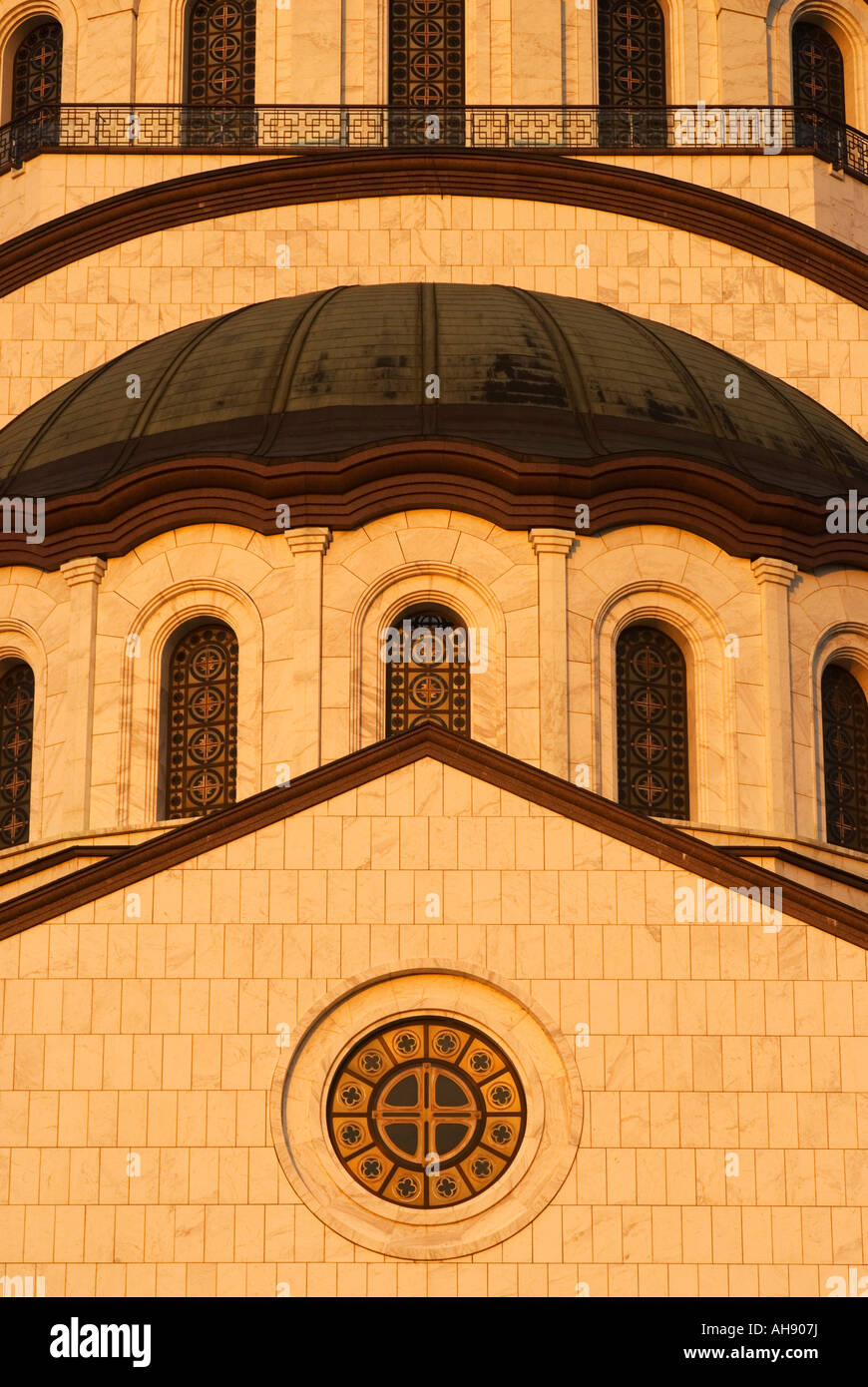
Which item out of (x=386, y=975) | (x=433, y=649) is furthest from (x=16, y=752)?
(x=386, y=975)

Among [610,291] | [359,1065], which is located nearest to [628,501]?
[610,291]

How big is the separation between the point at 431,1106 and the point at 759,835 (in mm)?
7205

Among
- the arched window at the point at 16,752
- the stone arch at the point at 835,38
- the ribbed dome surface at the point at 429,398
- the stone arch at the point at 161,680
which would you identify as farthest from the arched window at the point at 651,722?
the stone arch at the point at 835,38

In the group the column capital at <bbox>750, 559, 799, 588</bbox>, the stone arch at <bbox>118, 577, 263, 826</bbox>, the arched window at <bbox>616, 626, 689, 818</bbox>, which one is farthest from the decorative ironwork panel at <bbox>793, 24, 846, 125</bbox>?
the stone arch at <bbox>118, 577, 263, 826</bbox>

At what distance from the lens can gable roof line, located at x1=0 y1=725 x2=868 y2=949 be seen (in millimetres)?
23578

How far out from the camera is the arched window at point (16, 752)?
30938mm

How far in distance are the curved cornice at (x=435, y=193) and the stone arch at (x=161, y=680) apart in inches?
292

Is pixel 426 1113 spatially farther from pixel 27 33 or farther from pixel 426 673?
pixel 27 33

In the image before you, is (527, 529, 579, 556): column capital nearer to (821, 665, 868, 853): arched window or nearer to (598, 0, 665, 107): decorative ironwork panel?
(821, 665, 868, 853): arched window

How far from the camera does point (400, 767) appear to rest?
78.7ft

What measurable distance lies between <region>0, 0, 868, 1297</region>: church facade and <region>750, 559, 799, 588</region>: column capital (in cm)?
6

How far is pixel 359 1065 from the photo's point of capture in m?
23.5

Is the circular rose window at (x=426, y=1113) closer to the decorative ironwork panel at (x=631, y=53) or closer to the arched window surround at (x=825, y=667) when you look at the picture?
the arched window surround at (x=825, y=667)

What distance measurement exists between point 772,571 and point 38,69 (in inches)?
569
